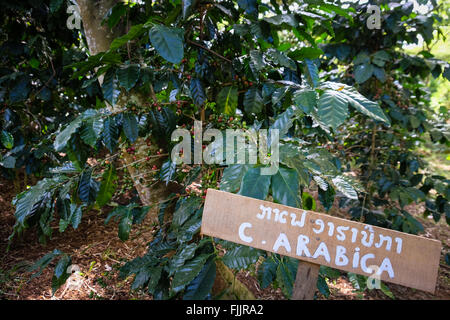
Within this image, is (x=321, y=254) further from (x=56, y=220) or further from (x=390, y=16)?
(x=56, y=220)

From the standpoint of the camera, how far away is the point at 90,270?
1.83 metres

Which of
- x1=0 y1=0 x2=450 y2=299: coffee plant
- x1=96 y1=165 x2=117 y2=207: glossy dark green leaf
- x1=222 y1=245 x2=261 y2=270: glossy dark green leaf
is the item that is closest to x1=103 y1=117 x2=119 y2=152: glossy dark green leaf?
x1=0 y1=0 x2=450 y2=299: coffee plant

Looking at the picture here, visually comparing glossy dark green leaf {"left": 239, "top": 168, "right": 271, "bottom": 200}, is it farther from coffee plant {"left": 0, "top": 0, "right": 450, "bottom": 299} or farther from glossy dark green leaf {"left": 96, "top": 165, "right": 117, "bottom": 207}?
glossy dark green leaf {"left": 96, "top": 165, "right": 117, "bottom": 207}

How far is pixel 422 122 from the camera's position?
1944 millimetres

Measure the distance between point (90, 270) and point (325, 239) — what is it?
1.65 metres

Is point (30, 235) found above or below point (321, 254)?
below

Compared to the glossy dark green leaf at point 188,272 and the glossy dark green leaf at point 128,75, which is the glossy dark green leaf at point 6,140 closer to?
the glossy dark green leaf at point 128,75

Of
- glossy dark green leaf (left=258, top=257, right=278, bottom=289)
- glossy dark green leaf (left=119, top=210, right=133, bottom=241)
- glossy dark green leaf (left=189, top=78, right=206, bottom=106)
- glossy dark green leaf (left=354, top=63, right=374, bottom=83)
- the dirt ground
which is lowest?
the dirt ground

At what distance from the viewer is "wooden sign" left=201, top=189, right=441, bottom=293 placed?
683 mm

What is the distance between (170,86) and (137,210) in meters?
0.53

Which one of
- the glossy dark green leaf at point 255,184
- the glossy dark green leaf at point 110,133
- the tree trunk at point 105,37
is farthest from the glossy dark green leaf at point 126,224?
the glossy dark green leaf at point 255,184

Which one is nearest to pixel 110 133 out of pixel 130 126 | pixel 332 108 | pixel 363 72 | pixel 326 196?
pixel 130 126

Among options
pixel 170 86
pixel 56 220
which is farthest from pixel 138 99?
pixel 56 220

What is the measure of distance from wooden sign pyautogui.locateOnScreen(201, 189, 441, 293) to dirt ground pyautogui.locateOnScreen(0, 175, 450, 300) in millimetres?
818
